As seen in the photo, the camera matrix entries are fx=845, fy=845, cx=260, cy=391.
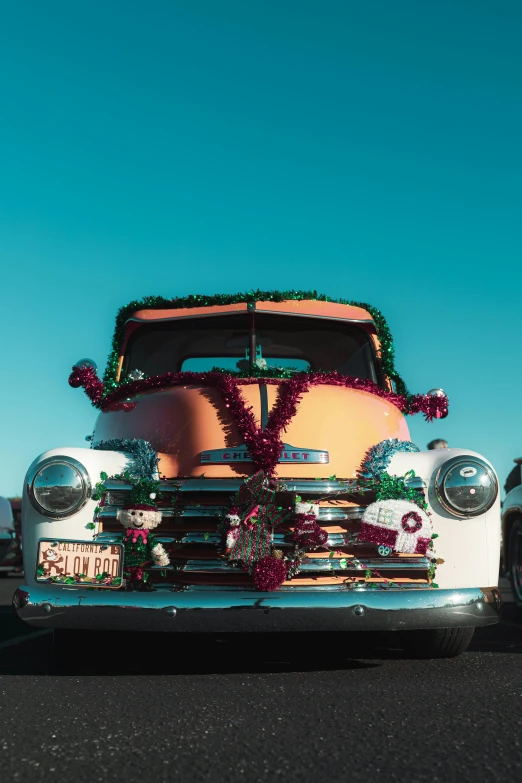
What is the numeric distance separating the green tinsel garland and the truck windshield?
0.09 meters

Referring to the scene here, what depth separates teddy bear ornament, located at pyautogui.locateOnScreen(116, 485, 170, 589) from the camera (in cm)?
384

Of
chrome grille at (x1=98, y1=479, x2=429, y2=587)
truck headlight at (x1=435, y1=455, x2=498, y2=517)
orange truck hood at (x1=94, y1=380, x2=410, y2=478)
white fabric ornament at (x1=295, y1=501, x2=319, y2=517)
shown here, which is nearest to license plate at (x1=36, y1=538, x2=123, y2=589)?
chrome grille at (x1=98, y1=479, x2=429, y2=587)

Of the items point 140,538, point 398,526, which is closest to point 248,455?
point 140,538

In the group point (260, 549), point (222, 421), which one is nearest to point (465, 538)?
point (260, 549)

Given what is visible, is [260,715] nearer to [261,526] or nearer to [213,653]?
[261,526]

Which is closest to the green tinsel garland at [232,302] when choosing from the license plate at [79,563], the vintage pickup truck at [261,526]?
the vintage pickup truck at [261,526]

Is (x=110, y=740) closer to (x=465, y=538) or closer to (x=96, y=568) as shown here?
(x=96, y=568)

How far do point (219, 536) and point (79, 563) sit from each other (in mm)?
640

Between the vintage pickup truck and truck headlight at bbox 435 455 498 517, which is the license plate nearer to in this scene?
the vintage pickup truck

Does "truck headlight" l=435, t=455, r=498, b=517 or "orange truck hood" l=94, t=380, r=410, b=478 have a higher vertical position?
A: "orange truck hood" l=94, t=380, r=410, b=478

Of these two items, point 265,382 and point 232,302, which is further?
point 232,302

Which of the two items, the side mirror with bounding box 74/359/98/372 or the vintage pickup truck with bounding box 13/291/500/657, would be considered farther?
the side mirror with bounding box 74/359/98/372

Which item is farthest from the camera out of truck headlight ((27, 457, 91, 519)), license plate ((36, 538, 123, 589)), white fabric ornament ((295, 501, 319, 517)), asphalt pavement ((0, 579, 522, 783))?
truck headlight ((27, 457, 91, 519))

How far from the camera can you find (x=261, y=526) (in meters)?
3.86
